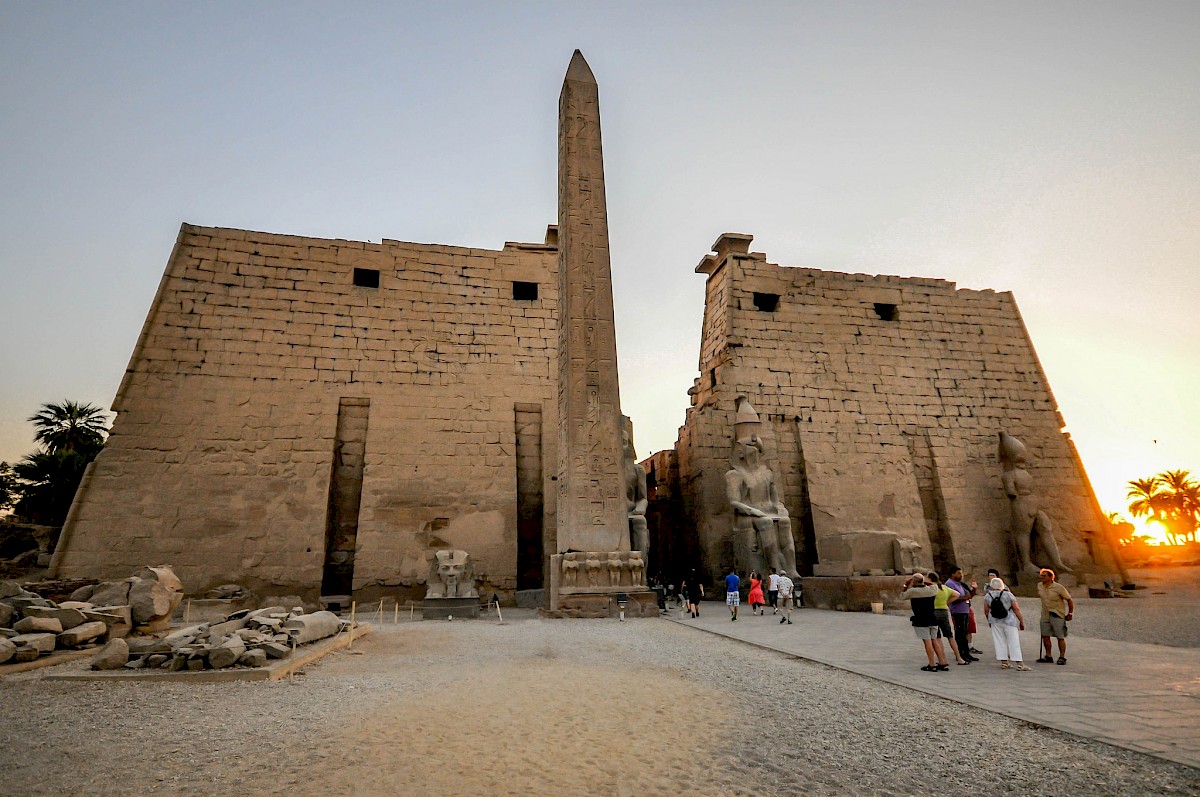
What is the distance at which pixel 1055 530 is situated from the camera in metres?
11.3

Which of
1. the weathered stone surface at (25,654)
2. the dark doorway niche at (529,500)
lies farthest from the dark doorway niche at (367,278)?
the weathered stone surface at (25,654)

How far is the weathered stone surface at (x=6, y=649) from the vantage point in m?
3.88

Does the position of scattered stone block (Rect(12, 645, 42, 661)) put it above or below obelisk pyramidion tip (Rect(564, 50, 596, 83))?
below

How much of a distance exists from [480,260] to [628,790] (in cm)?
1016

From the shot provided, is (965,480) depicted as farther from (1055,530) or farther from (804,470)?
(804,470)

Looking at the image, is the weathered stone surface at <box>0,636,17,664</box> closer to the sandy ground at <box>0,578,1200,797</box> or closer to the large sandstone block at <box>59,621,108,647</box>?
the sandy ground at <box>0,578,1200,797</box>

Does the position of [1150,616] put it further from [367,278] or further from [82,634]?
[367,278]

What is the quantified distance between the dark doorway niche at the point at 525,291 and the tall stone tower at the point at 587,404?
9.64 feet

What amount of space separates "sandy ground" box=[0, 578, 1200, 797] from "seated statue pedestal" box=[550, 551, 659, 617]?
2.91 metres

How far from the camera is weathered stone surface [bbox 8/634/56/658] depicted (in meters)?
4.12

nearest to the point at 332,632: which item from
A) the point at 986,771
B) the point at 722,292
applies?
the point at 986,771

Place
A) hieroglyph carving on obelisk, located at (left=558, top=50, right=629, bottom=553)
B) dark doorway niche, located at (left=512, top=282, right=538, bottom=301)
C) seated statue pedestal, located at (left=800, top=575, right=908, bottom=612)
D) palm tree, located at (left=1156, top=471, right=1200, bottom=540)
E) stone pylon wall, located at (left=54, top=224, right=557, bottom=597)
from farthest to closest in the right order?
1. palm tree, located at (left=1156, top=471, right=1200, bottom=540)
2. dark doorway niche, located at (left=512, top=282, right=538, bottom=301)
3. stone pylon wall, located at (left=54, top=224, right=557, bottom=597)
4. seated statue pedestal, located at (left=800, top=575, right=908, bottom=612)
5. hieroglyph carving on obelisk, located at (left=558, top=50, right=629, bottom=553)

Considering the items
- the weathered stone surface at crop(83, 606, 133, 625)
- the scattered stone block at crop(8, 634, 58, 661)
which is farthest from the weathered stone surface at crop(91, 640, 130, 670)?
the weathered stone surface at crop(83, 606, 133, 625)

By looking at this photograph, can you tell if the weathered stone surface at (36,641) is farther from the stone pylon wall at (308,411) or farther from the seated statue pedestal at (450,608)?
the stone pylon wall at (308,411)
